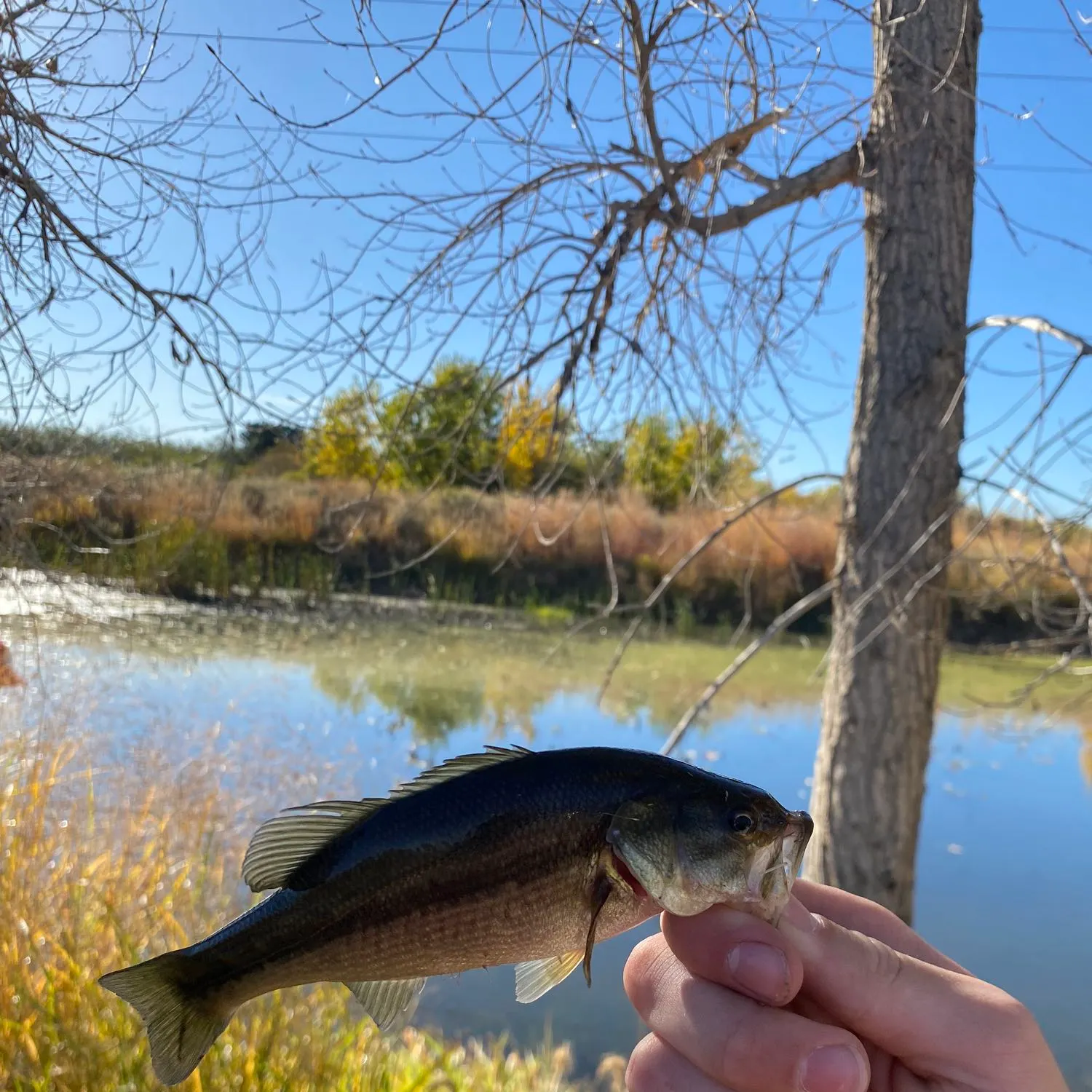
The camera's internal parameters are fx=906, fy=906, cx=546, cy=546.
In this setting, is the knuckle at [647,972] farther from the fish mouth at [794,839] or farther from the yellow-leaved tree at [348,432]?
the yellow-leaved tree at [348,432]

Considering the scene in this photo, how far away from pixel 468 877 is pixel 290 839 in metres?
0.20

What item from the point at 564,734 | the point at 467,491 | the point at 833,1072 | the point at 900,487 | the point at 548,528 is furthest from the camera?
the point at 548,528

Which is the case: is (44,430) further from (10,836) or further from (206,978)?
(206,978)

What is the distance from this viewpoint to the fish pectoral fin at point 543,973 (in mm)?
998

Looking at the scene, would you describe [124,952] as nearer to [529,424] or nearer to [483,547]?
[529,424]

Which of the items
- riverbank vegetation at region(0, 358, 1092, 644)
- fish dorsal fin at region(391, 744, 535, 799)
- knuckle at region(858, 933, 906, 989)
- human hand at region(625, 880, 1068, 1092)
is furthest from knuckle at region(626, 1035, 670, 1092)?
riverbank vegetation at region(0, 358, 1092, 644)

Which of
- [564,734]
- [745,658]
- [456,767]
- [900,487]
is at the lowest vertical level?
[564,734]

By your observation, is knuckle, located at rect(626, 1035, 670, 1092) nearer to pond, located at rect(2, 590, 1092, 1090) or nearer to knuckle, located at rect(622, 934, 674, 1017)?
knuckle, located at rect(622, 934, 674, 1017)

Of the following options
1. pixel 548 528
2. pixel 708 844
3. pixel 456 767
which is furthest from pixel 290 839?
pixel 548 528

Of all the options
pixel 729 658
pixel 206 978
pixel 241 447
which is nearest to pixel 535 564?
pixel 729 658

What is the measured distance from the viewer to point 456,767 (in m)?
0.98

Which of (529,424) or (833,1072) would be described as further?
(529,424)

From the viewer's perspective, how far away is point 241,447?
3229 mm

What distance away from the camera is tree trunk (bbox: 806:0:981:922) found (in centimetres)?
358
